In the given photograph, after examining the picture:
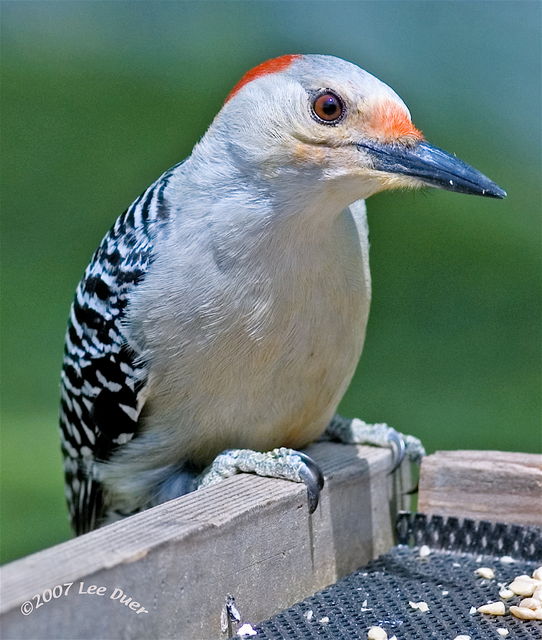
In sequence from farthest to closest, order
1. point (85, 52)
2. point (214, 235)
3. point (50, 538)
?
point (85, 52), point (50, 538), point (214, 235)

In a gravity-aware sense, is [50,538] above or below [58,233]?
below

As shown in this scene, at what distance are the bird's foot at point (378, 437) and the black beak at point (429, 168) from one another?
46.8 inches

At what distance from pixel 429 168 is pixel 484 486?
49.1 inches

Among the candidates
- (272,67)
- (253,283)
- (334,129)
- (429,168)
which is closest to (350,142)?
(334,129)

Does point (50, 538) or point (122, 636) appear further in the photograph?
point (50, 538)

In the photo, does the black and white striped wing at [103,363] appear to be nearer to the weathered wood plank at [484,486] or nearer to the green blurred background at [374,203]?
the weathered wood plank at [484,486]

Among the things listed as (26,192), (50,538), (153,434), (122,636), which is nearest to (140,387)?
(153,434)

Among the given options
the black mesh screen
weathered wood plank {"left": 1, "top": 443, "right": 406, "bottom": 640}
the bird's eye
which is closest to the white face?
the bird's eye

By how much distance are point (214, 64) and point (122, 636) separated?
9.29 m

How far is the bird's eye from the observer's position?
3.72 metres

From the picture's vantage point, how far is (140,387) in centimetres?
414

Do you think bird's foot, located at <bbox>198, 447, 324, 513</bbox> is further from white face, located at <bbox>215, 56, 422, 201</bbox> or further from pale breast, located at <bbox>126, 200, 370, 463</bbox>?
white face, located at <bbox>215, 56, 422, 201</bbox>

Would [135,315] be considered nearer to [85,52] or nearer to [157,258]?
[157,258]

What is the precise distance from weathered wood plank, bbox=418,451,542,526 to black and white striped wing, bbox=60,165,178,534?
1171 millimetres
